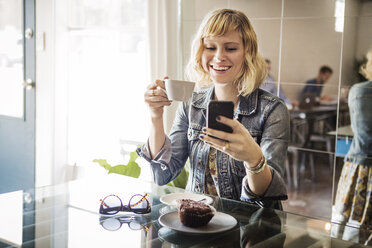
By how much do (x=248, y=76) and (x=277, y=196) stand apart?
49 centimetres

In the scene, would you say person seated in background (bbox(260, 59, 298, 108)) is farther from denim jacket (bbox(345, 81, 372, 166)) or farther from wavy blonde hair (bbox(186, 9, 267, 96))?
wavy blonde hair (bbox(186, 9, 267, 96))

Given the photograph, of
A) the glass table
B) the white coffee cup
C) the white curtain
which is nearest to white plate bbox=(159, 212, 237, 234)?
the glass table

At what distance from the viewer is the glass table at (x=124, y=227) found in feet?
3.68

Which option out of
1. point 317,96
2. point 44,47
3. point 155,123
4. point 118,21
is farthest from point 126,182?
point 44,47

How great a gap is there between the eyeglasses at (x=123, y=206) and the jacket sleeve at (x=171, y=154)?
444mm

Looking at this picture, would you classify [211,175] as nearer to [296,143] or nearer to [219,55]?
[219,55]

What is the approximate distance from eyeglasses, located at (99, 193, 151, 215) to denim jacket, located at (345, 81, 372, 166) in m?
1.73

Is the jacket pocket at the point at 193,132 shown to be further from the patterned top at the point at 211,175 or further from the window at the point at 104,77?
the window at the point at 104,77

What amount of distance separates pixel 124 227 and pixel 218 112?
39 cm

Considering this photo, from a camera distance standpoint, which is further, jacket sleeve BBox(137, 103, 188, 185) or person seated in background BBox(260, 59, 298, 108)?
person seated in background BBox(260, 59, 298, 108)

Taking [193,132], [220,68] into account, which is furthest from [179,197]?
[220,68]

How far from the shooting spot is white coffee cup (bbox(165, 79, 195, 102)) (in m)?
1.50

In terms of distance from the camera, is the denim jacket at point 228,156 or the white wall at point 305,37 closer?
the denim jacket at point 228,156

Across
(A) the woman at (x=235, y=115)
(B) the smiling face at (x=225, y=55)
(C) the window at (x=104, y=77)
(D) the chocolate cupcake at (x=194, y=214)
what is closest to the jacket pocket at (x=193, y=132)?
(A) the woman at (x=235, y=115)
